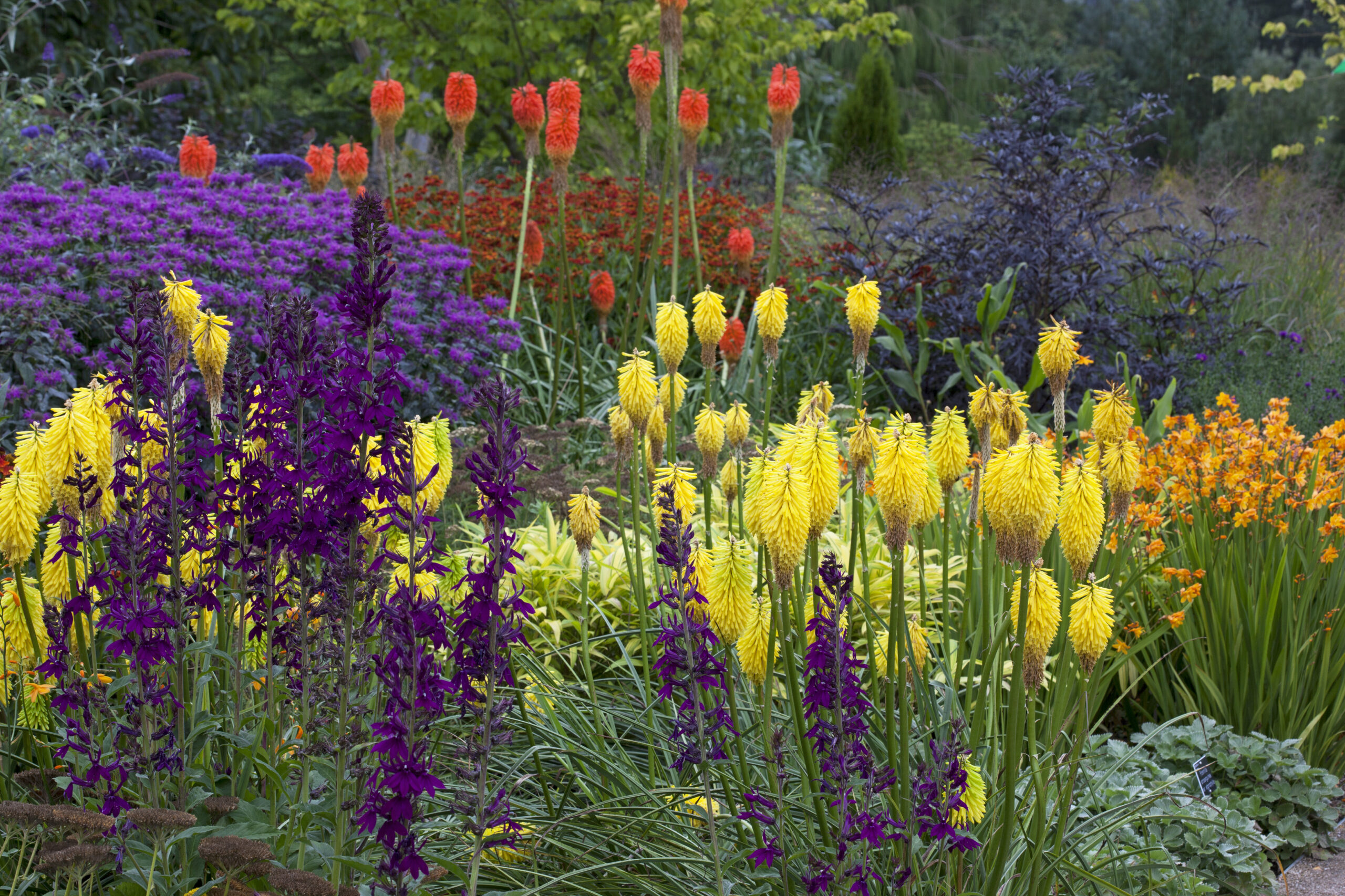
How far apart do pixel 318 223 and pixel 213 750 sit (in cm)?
489

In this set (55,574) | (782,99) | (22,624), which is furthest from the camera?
(782,99)

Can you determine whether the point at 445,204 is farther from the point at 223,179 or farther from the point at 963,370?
the point at 963,370

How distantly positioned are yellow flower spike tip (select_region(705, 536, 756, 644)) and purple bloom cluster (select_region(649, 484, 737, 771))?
0.12ft

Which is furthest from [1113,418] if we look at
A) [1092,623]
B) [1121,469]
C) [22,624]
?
[22,624]

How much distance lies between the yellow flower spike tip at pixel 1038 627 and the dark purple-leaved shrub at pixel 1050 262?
5.30m

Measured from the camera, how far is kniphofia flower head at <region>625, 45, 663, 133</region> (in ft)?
20.4

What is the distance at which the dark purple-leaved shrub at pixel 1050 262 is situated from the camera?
7.54 meters

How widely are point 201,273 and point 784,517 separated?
17.2ft

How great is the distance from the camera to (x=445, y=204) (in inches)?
363

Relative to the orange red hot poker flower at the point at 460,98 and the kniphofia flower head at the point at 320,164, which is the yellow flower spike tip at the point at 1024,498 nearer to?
the orange red hot poker flower at the point at 460,98

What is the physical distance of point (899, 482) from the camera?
2086 millimetres

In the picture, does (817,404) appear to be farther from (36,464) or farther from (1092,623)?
Result: (36,464)

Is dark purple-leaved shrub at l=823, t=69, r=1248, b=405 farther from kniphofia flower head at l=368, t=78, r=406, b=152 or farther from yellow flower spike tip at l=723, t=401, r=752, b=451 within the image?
yellow flower spike tip at l=723, t=401, r=752, b=451

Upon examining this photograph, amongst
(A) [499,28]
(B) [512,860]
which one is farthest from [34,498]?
(A) [499,28]
